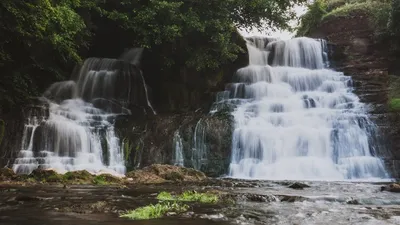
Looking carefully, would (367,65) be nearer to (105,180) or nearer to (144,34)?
(144,34)

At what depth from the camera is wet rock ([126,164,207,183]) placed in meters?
11.6

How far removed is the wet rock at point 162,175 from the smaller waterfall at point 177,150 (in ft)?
11.2

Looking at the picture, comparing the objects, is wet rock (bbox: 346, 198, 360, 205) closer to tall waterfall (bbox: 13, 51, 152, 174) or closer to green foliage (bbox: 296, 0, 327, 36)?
tall waterfall (bbox: 13, 51, 152, 174)

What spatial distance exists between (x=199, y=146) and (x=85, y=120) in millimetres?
5660

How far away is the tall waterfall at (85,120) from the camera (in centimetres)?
1527

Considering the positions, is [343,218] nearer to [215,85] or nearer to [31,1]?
[31,1]

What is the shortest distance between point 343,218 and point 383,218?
1.74 ft

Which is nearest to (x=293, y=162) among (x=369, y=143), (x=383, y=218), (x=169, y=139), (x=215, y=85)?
(x=369, y=143)

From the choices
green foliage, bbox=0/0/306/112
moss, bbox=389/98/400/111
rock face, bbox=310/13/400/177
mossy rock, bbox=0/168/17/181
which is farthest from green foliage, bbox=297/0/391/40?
mossy rock, bbox=0/168/17/181

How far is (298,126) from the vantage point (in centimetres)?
1706

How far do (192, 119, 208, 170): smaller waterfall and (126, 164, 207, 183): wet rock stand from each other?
318 cm

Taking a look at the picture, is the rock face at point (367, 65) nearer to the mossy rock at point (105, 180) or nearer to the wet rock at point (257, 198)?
the wet rock at point (257, 198)

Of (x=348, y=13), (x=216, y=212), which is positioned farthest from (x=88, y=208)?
(x=348, y=13)

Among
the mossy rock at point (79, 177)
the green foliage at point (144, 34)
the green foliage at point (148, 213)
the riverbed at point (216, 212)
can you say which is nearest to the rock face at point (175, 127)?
the green foliage at point (144, 34)
